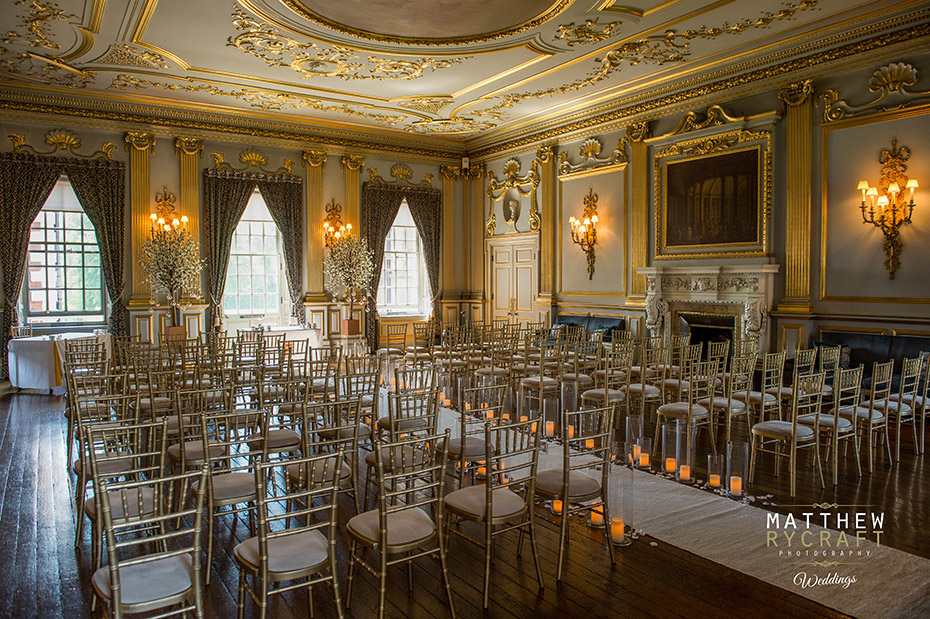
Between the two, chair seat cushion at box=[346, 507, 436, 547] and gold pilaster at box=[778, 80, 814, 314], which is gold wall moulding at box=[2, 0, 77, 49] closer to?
chair seat cushion at box=[346, 507, 436, 547]

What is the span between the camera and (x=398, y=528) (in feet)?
10.5

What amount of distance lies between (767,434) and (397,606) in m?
3.41

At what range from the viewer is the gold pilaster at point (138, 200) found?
11.4 meters

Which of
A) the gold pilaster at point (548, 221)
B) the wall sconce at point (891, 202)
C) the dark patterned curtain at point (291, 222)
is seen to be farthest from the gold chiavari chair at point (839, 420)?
the dark patterned curtain at point (291, 222)

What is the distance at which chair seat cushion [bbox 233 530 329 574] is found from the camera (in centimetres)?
279

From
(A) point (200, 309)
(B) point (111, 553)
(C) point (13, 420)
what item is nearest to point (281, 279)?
(A) point (200, 309)

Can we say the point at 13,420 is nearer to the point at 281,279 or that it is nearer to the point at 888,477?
the point at 281,279

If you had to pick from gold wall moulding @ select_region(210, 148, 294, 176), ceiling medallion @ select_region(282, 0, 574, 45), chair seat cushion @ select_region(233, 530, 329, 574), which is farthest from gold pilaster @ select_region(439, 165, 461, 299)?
chair seat cushion @ select_region(233, 530, 329, 574)

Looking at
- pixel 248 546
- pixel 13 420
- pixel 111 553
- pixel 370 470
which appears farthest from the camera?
pixel 13 420

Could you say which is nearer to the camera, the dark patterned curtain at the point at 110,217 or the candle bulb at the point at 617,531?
the candle bulb at the point at 617,531

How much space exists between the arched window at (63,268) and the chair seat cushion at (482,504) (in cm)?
1014

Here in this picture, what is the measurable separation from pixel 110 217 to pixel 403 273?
19.6 feet

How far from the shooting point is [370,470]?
475 cm

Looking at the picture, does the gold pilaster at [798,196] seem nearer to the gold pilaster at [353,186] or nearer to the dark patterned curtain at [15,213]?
the gold pilaster at [353,186]
